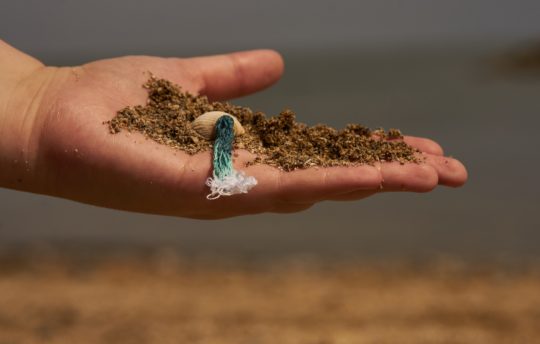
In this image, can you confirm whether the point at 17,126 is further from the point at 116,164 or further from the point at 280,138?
the point at 280,138

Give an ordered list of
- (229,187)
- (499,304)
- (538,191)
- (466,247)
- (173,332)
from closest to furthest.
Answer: (229,187) → (173,332) → (499,304) → (466,247) → (538,191)

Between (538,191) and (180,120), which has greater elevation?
(538,191)

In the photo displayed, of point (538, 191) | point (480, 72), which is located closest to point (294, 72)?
point (480, 72)

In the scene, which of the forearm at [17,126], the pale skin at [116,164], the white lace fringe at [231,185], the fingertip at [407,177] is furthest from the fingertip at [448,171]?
the forearm at [17,126]

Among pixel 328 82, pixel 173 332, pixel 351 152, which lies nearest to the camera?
pixel 351 152

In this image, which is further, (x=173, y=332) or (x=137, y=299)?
(x=137, y=299)

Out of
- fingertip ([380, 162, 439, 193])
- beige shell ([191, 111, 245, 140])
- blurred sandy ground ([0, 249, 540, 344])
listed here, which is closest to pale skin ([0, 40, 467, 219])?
fingertip ([380, 162, 439, 193])

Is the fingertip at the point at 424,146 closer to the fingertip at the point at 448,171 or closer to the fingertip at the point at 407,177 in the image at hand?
the fingertip at the point at 448,171

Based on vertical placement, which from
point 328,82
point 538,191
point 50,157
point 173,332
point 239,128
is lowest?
point 173,332

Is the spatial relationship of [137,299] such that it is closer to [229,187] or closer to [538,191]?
[229,187]
